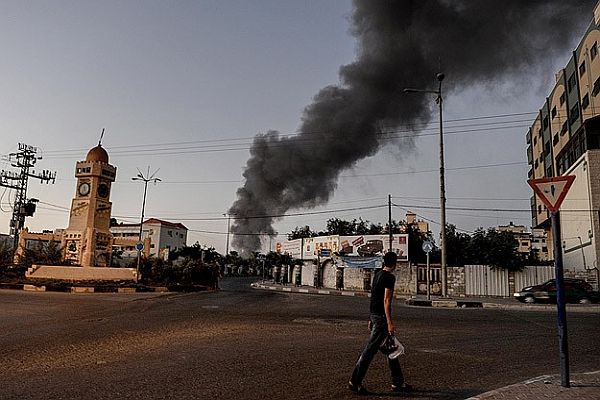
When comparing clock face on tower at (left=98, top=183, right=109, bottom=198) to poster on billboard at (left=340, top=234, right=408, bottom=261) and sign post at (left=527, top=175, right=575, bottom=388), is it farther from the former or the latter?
sign post at (left=527, top=175, right=575, bottom=388)

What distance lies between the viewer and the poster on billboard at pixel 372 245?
4006 centimetres

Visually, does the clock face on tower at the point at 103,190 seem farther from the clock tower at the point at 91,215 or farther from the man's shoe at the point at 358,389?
the man's shoe at the point at 358,389

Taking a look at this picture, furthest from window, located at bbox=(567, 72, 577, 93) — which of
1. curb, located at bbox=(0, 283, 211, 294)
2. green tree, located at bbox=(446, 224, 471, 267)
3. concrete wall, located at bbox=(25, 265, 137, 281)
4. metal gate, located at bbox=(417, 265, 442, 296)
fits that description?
concrete wall, located at bbox=(25, 265, 137, 281)

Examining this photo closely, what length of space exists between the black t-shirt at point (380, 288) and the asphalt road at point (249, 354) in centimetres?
87

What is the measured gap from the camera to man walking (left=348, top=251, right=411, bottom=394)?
5238mm

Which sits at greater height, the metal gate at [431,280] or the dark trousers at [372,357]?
the metal gate at [431,280]

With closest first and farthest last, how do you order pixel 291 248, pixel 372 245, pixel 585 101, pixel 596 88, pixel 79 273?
1. pixel 79 273
2. pixel 596 88
3. pixel 585 101
4. pixel 372 245
5. pixel 291 248

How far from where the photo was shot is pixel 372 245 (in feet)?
138

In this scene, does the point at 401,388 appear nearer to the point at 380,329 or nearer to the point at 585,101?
the point at 380,329

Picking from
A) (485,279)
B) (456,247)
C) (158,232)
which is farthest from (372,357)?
(158,232)

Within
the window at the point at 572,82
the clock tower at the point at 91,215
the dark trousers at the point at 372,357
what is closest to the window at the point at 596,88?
the window at the point at 572,82

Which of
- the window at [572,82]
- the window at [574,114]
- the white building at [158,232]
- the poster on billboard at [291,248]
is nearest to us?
the window at [574,114]

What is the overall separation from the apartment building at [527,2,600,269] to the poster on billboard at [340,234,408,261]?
11676mm

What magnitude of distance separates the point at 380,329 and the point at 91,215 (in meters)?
25.5
